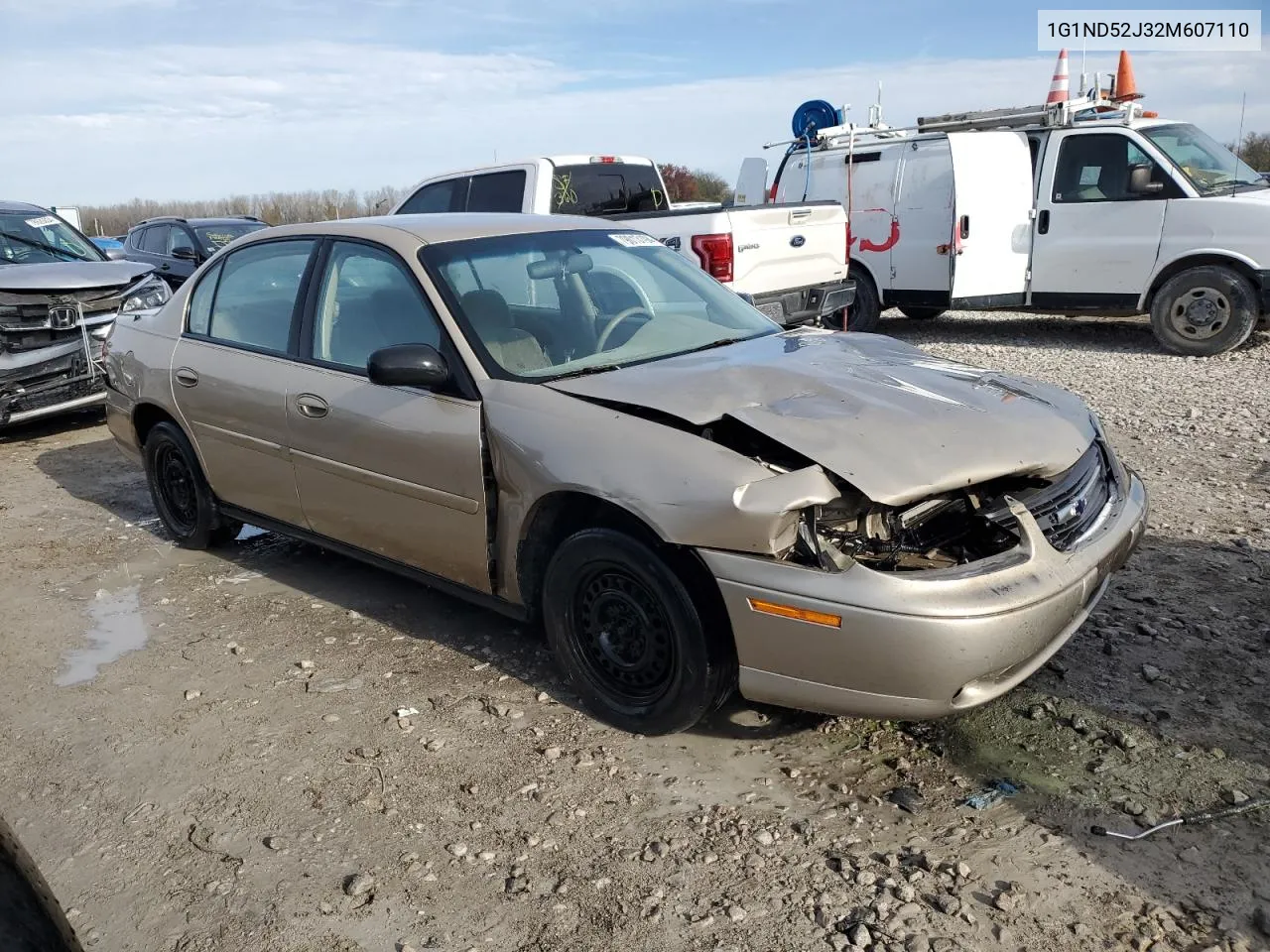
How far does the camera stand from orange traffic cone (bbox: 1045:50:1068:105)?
35.7 ft

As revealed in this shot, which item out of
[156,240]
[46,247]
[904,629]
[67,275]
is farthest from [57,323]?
[904,629]

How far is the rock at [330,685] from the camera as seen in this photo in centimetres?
404

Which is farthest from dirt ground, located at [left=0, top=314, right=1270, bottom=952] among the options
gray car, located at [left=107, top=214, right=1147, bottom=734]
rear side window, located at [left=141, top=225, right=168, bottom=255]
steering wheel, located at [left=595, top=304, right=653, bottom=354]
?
rear side window, located at [left=141, top=225, right=168, bottom=255]

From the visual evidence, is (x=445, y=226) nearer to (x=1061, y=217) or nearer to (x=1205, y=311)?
(x=1061, y=217)

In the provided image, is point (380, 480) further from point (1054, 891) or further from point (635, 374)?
point (1054, 891)

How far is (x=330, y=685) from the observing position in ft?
13.4

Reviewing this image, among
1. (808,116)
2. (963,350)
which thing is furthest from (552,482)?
(808,116)

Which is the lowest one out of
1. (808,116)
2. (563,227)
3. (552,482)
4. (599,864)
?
(599,864)

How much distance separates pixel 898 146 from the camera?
439 inches

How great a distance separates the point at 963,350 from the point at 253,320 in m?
7.86

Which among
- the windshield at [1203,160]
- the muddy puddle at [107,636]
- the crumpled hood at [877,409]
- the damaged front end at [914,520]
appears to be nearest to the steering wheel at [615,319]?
the crumpled hood at [877,409]

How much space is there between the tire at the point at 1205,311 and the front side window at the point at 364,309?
826 cm

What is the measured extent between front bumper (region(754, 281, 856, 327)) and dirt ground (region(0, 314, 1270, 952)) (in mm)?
4106

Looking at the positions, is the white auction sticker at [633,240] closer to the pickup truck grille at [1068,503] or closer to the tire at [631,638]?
the tire at [631,638]
